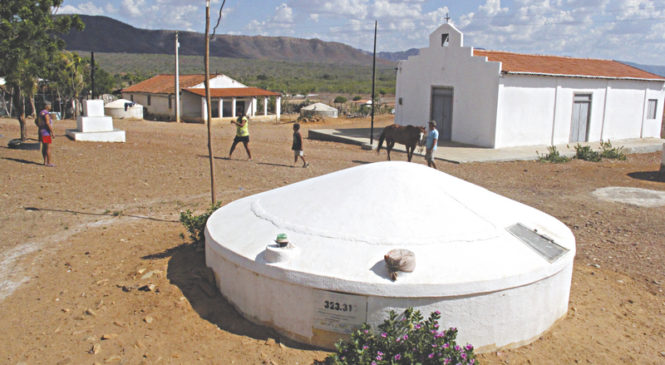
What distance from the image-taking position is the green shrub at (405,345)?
4.81m

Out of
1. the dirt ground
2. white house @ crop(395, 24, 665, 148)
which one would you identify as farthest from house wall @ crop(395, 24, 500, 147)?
the dirt ground

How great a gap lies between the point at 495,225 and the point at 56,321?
479 cm

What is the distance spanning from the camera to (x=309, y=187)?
708 centimetres

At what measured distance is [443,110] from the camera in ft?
72.8

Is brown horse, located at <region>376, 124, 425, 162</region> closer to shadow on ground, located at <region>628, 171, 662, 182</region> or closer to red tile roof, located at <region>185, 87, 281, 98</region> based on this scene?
shadow on ground, located at <region>628, 171, 662, 182</region>

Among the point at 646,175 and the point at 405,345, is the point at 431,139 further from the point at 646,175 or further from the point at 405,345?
the point at 405,345

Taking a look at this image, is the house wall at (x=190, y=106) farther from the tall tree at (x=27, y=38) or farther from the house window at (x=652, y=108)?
the house window at (x=652, y=108)

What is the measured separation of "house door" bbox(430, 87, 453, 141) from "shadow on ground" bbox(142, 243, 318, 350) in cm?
1571

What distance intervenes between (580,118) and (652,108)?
5.76m

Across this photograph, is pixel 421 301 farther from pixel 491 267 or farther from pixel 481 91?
pixel 481 91

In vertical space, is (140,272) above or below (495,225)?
below

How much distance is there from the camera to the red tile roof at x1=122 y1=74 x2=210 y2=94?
1415 inches

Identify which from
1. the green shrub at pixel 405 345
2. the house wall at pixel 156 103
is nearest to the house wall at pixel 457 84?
the green shrub at pixel 405 345

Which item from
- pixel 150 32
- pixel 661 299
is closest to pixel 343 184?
pixel 661 299
